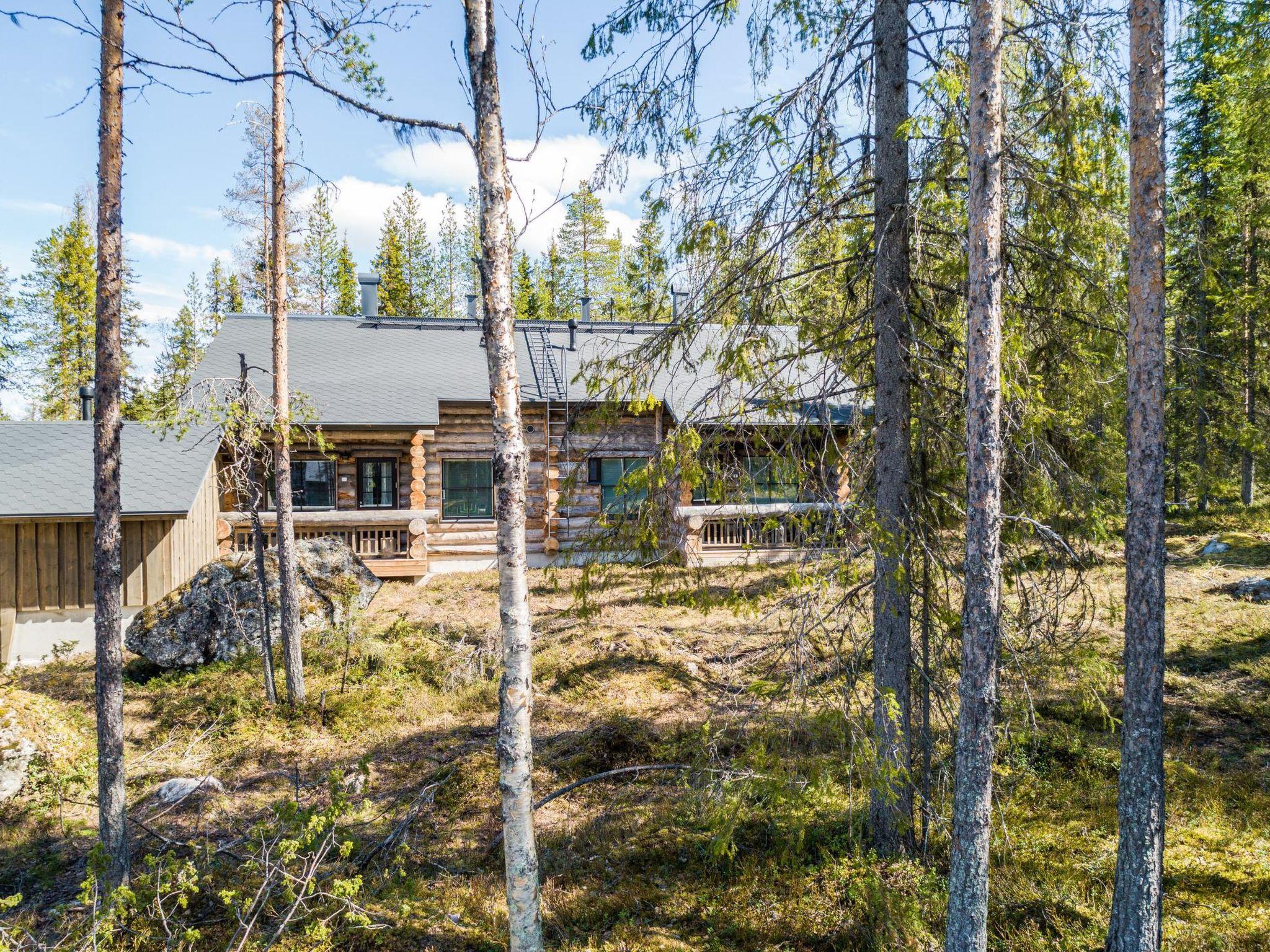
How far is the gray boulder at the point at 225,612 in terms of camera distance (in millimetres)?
11086

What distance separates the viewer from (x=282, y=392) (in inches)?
386

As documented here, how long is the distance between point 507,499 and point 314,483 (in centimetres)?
1532

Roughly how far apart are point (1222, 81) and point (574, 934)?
1628 centimetres

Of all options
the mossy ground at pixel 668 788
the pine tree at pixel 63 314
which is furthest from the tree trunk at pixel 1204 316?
the pine tree at pixel 63 314

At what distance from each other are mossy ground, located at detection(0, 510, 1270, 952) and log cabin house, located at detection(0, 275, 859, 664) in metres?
1.99

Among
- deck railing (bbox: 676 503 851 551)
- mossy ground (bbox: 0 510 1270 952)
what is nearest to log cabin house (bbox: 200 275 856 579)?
mossy ground (bbox: 0 510 1270 952)

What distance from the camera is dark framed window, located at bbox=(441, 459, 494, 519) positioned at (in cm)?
1817

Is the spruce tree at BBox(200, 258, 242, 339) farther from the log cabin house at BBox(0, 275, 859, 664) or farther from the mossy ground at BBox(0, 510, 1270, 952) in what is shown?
the mossy ground at BBox(0, 510, 1270, 952)

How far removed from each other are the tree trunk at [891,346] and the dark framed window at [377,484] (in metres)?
14.5

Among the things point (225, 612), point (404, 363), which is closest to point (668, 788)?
point (225, 612)

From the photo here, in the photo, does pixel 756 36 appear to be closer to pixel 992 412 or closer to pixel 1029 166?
pixel 1029 166

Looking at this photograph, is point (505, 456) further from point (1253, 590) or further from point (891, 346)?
point (1253, 590)

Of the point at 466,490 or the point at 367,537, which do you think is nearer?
the point at 367,537

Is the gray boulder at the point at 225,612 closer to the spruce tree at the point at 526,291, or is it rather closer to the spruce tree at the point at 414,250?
the spruce tree at the point at 526,291
